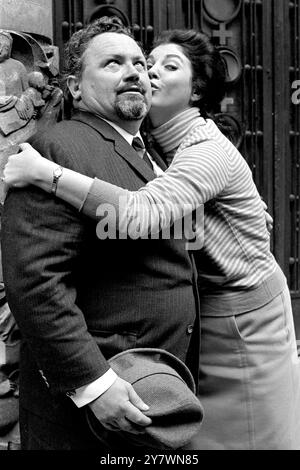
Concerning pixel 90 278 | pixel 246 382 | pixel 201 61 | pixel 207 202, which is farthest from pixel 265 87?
pixel 90 278

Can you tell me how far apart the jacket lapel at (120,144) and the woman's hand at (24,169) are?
0.81 feet

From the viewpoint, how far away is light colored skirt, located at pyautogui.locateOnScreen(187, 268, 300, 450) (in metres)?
2.38

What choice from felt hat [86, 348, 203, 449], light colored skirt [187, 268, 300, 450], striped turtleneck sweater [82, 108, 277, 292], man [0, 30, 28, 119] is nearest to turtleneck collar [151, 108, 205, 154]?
striped turtleneck sweater [82, 108, 277, 292]

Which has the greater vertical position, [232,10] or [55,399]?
[232,10]

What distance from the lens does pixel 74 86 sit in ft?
7.23

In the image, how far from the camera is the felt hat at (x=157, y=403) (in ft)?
6.08

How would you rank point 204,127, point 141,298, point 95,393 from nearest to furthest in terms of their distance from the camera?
point 95,393, point 141,298, point 204,127

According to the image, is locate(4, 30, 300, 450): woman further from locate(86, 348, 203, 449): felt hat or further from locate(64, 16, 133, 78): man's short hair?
locate(86, 348, 203, 449): felt hat

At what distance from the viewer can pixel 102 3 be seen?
3121mm

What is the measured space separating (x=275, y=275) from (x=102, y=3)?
1513mm

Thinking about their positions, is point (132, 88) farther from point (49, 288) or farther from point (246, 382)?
point (246, 382)

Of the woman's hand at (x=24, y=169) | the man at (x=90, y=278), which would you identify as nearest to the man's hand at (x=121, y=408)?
the man at (x=90, y=278)
